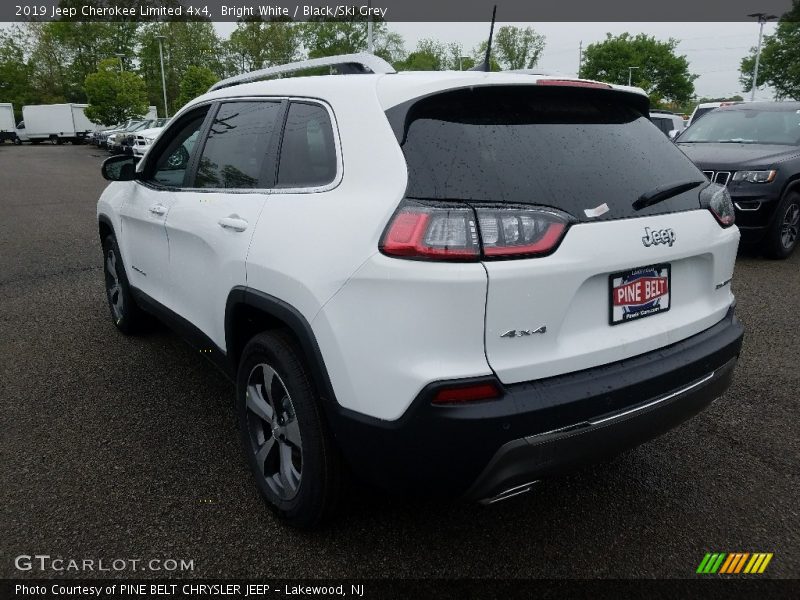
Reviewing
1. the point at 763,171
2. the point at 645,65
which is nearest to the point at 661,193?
the point at 763,171

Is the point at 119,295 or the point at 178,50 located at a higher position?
the point at 178,50

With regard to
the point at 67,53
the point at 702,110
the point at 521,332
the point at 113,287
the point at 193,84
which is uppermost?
the point at 67,53

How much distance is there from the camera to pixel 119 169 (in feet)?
13.4

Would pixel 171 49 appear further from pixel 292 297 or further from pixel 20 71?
pixel 292 297

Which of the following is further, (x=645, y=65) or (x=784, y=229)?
(x=645, y=65)

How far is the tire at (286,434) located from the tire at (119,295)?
2.13 m

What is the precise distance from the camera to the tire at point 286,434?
7.48 feet

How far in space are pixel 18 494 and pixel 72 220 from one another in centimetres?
907

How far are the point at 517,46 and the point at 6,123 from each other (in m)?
70.7

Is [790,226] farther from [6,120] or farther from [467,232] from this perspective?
[6,120]

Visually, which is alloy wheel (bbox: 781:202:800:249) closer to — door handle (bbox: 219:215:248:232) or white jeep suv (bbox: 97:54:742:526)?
white jeep suv (bbox: 97:54:742:526)

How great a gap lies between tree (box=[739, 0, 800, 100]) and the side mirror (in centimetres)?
6185

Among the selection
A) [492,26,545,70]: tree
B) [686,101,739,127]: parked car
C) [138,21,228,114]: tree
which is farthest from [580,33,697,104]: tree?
[686,101,739,127]: parked car

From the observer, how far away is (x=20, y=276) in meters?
6.94
